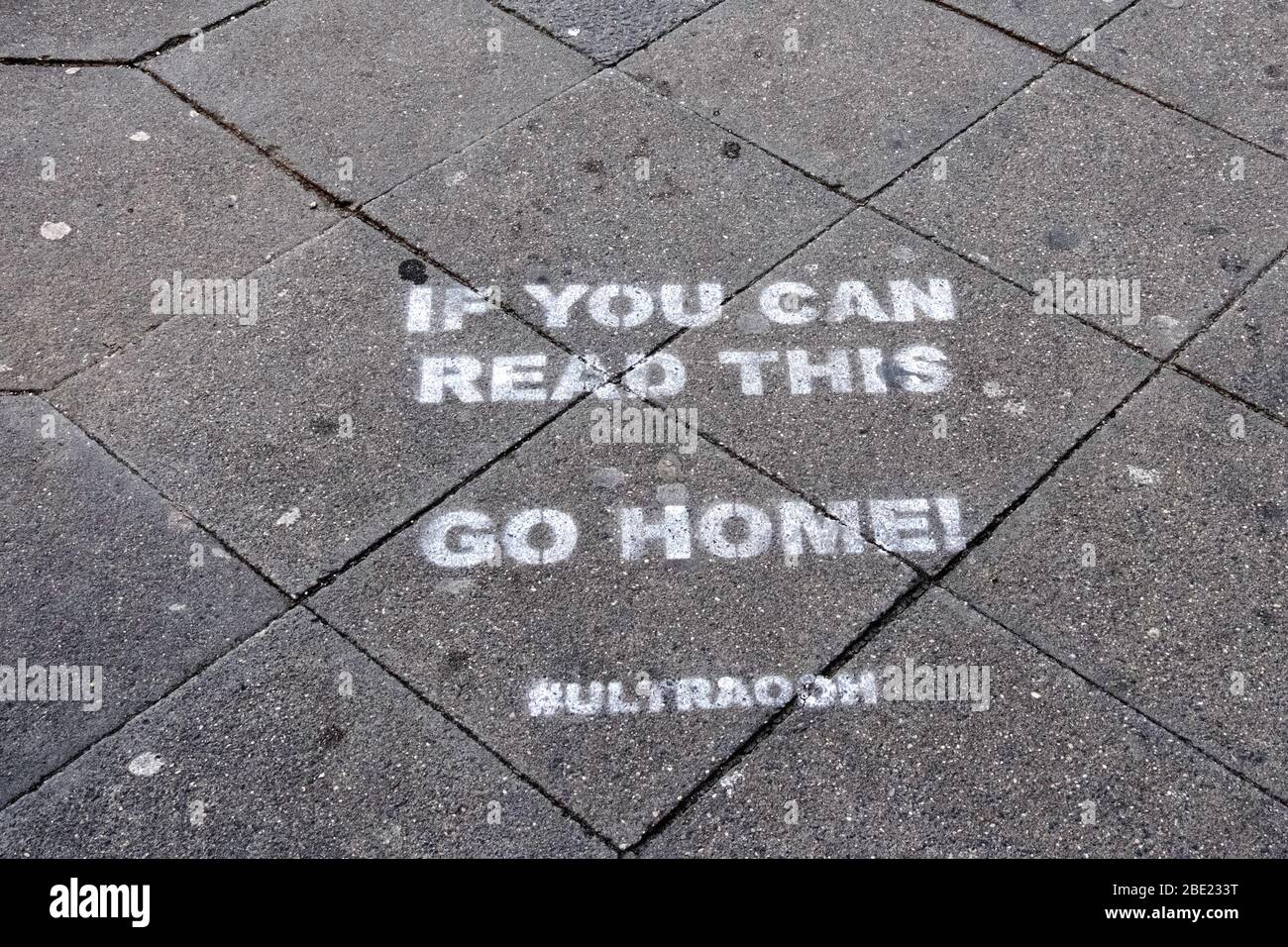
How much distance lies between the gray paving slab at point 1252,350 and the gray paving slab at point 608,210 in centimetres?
162

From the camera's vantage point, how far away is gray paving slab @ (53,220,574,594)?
480cm

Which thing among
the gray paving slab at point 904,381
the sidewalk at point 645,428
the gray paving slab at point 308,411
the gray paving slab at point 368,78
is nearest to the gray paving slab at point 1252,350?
the sidewalk at point 645,428

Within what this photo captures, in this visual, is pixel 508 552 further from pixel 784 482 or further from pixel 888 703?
pixel 888 703

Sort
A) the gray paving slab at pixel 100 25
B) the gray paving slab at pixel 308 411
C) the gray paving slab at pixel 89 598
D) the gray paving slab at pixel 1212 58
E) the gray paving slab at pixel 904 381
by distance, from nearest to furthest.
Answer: the gray paving slab at pixel 89 598 → the gray paving slab at pixel 308 411 → the gray paving slab at pixel 904 381 → the gray paving slab at pixel 1212 58 → the gray paving slab at pixel 100 25

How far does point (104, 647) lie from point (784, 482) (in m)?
2.34

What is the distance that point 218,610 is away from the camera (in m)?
4.51

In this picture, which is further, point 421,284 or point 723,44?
point 723,44

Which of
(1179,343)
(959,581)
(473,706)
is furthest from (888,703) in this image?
(1179,343)

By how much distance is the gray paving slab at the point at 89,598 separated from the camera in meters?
4.25

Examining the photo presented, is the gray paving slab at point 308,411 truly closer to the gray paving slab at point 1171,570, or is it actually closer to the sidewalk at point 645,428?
the sidewalk at point 645,428

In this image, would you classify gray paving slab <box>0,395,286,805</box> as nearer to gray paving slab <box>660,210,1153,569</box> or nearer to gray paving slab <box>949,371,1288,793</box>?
gray paving slab <box>660,210,1153,569</box>

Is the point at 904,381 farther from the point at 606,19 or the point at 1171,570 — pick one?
the point at 606,19

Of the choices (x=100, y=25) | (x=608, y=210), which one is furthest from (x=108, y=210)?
(x=608, y=210)

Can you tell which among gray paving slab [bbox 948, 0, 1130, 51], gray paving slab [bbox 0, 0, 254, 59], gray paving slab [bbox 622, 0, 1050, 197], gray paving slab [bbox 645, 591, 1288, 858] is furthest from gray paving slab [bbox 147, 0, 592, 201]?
gray paving slab [bbox 645, 591, 1288, 858]
